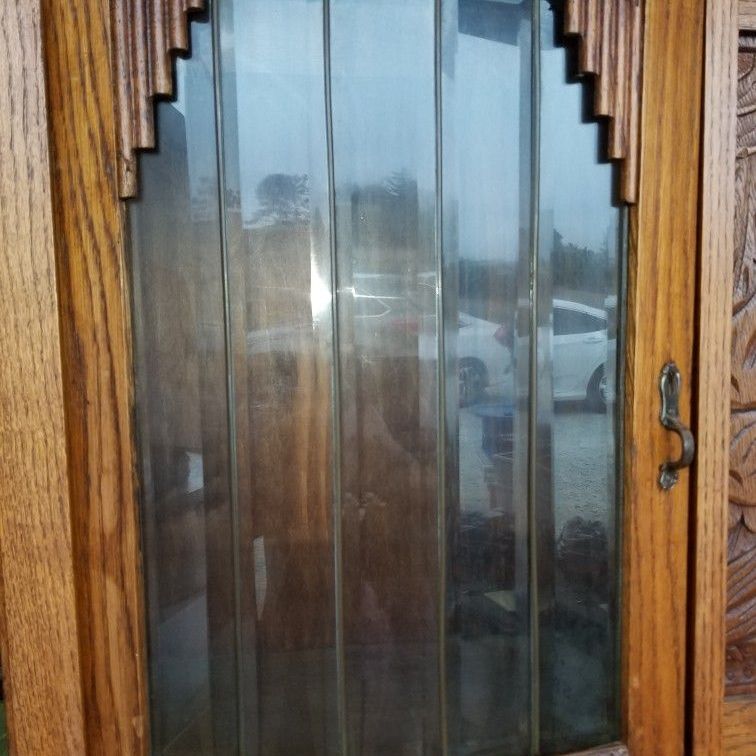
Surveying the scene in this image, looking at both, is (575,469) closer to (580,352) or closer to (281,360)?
(580,352)

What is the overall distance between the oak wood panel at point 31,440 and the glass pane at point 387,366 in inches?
11.7

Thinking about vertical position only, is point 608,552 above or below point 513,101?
below

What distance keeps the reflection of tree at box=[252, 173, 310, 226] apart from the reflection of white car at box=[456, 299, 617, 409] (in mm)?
224

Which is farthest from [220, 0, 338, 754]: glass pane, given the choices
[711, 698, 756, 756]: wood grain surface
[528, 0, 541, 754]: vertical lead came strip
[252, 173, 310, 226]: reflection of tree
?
[711, 698, 756, 756]: wood grain surface

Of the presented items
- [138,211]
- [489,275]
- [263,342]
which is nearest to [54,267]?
Result: [138,211]

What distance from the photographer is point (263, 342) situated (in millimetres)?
674

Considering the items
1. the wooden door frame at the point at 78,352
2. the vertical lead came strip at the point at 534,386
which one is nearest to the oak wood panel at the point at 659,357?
the wooden door frame at the point at 78,352

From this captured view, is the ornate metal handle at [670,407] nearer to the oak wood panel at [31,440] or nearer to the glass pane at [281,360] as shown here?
the glass pane at [281,360]

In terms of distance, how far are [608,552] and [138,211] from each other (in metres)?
0.69

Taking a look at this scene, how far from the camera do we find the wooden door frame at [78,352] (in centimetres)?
60

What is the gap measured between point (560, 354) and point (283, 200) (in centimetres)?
37

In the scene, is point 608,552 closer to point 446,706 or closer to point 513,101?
point 446,706

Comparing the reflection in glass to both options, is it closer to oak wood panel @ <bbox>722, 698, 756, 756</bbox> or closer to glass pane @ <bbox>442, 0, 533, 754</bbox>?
glass pane @ <bbox>442, 0, 533, 754</bbox>

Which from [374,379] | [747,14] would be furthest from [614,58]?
[374,379]
